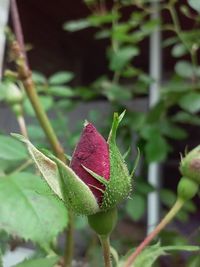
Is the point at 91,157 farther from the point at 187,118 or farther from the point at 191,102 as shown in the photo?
the point at 187,118

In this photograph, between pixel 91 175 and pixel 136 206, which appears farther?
pixel 136 206

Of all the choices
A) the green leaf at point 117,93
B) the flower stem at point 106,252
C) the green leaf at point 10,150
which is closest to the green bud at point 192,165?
the flower stem at point 106,252

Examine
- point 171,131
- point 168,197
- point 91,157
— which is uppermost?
point 91,157

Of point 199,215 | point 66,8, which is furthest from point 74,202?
point 66,8

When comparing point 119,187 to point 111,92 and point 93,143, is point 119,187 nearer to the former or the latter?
point 93,143

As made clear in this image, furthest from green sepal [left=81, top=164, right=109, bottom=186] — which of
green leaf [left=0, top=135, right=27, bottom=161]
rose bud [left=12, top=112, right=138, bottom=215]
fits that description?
green leaf [left=0, top=135, right=27, bottom=161]

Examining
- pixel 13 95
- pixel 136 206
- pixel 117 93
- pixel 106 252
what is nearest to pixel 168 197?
pixel 136 206

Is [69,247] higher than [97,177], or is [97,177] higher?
[97,177]

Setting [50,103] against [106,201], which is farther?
[50,103]
